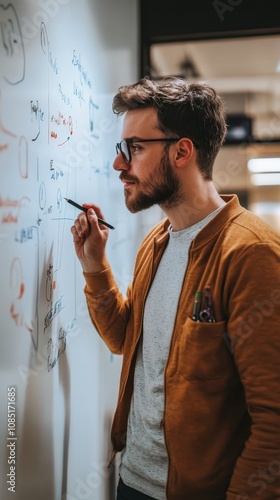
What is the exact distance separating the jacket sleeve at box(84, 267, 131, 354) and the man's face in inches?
10.5

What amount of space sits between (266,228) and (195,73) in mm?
2109

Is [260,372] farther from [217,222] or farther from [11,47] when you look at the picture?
[11,47]

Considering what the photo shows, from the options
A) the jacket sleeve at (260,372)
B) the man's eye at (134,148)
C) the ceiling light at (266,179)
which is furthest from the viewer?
the ceiling light at (266,179)

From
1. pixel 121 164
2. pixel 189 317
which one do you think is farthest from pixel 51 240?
pixel 189 317

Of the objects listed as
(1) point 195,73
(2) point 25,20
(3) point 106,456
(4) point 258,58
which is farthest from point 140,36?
(3) point 106,456

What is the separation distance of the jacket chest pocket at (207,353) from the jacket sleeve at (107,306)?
35 cm

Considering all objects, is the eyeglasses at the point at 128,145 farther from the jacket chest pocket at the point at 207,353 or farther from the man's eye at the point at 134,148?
the jacket chest pocket at the point at 207,353

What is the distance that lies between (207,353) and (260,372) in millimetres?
131

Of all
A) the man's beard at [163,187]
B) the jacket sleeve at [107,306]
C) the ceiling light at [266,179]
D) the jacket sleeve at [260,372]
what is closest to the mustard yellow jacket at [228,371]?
the jacket sleeve at [260,372]

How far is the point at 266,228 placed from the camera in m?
1.11

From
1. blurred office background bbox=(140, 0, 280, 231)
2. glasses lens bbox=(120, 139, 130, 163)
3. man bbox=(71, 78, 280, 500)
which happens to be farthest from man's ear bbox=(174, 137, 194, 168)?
blurred office background bbox=(140, 0, 280, 231)

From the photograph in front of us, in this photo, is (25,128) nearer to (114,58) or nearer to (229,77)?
(114,58)

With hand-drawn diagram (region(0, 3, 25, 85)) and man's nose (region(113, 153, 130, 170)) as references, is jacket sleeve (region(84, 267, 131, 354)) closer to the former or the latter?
man's nose (region(113, 153, 130, 170))

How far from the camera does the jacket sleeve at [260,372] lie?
96 centimetres
